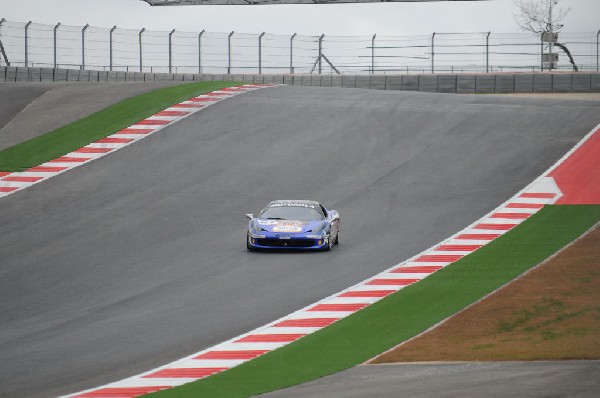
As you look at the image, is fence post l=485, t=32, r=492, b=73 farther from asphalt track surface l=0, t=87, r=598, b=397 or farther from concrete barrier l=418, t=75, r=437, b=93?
asphalt track surface l=0, t=87, r=598, b=397

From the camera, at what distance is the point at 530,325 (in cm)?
1806

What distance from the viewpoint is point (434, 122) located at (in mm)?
38562

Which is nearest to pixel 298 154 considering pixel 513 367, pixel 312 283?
pixel 312 283

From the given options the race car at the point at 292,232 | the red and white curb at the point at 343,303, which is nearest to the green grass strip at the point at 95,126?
the race car at the point at 292,232

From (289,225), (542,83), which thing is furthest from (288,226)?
(542,83)

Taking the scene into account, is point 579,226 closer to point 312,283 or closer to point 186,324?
point 312,283

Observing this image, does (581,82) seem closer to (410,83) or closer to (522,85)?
(522,85)

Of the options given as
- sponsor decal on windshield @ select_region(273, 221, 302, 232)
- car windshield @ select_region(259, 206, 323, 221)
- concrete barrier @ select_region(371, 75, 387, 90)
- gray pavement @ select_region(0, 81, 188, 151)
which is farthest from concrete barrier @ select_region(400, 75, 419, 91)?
sponsor decal on windshield @ select_region(273, 221, 302, 232)

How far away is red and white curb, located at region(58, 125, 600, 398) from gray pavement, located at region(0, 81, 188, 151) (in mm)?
17074

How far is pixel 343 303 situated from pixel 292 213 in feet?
18.6

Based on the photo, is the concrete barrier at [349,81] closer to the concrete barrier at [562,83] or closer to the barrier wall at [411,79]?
the barrier wall at [411,79]

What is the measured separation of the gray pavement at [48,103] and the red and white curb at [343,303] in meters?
17.1

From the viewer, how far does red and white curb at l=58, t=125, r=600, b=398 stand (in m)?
15.3

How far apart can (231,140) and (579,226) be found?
13455mm
